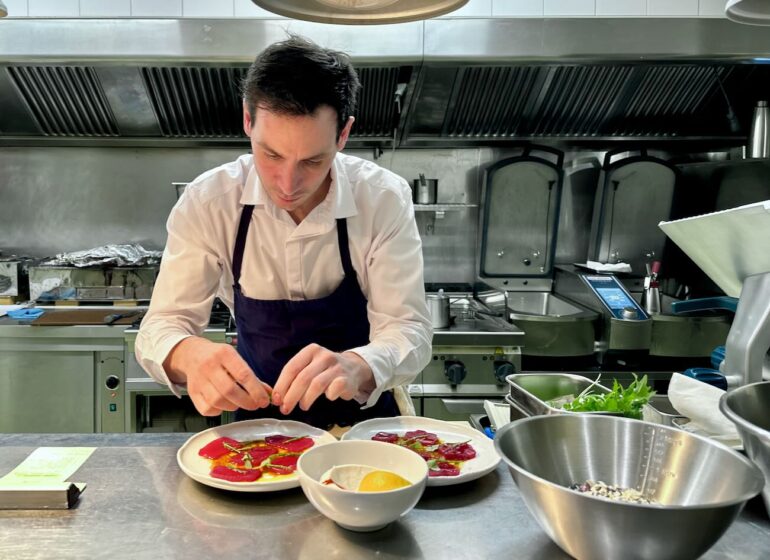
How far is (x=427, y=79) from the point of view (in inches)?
150

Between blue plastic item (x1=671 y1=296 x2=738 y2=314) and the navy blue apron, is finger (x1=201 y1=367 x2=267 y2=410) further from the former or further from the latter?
blue plastic item (x1=671 y1=296 x2=738 y2=314)

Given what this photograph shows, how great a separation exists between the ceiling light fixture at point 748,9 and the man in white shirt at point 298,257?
1089 millimetres

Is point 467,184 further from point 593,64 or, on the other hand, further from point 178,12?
point 178,12

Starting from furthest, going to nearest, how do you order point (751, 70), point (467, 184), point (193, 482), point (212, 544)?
1. point (467, 184)
2. point (751, 70)
3. point (193, 482)
4. point (212, 544)

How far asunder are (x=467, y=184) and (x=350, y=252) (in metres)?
2.66

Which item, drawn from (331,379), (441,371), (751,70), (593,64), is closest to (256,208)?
(331,379)

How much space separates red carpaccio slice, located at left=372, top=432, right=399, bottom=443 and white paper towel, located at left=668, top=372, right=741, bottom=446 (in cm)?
68

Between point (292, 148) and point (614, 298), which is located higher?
point (292, 148)

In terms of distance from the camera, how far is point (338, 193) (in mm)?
1941

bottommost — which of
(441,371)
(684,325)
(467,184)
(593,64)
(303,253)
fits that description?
(441,371)

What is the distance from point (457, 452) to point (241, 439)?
1.75 feet

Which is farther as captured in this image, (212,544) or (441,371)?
(441,371)

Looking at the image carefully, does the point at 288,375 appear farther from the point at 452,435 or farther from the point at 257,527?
the point at 452,435

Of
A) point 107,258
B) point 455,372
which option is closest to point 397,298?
point 455,372
